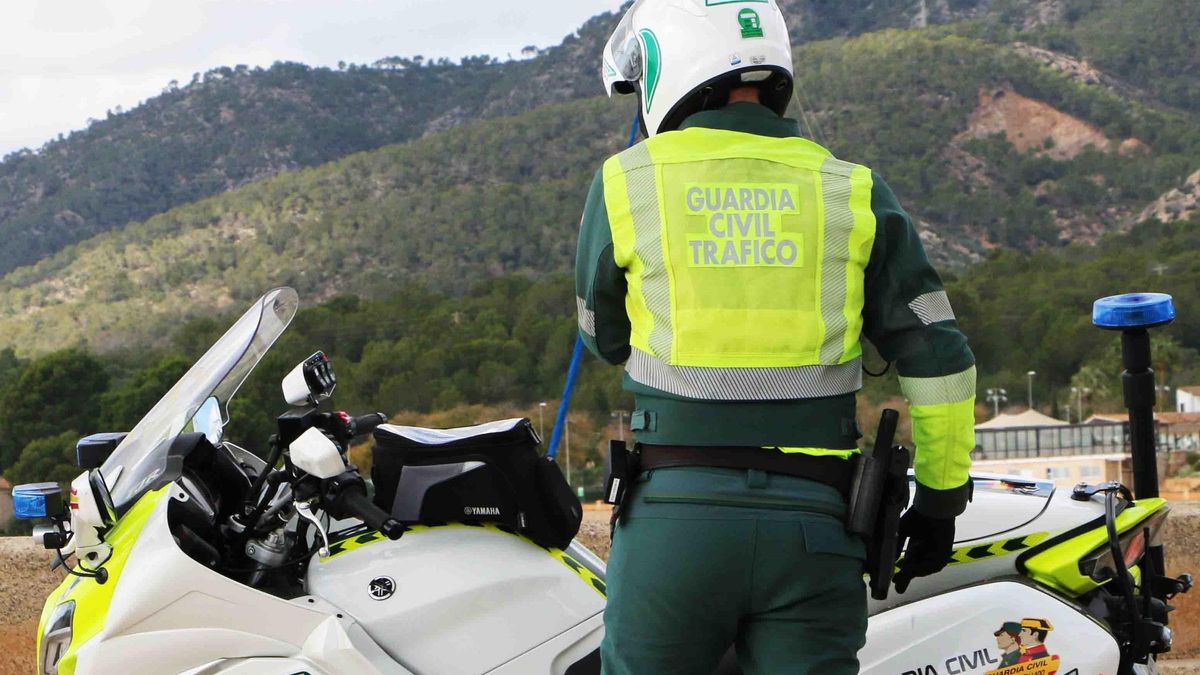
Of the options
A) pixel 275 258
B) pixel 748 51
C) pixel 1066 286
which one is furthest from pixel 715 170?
pixel 275 258

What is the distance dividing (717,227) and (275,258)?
63107 mm

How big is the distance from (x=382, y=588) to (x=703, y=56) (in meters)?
1.16

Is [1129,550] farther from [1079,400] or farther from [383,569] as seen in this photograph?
[1079,400]

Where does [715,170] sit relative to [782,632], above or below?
above

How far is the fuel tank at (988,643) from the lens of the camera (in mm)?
2619

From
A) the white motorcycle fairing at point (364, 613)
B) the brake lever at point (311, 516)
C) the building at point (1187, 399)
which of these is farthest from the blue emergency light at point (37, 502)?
the building at point (1187, 399)

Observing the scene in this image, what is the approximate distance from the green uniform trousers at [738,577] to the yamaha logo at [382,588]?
2.44 feet

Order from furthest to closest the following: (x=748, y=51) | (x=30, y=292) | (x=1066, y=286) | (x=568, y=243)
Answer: (x=30, y=292)
(x=568, y=243)
(x=1066, y=286)
(x=748, y=51)

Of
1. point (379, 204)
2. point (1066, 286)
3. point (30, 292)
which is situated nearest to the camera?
point (1066, 286)

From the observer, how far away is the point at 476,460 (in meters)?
2.62

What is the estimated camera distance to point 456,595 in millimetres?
2570

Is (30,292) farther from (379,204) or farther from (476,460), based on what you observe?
(476,460)

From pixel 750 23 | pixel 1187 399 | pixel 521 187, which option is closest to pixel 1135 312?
pixel 750 23

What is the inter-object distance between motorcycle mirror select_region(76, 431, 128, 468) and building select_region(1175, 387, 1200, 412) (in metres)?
33.3
